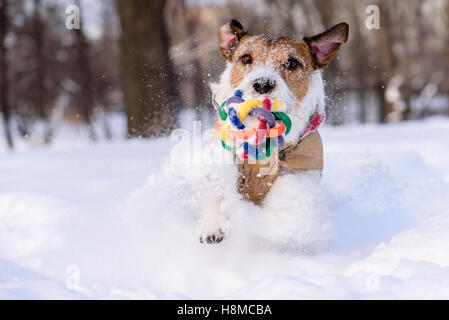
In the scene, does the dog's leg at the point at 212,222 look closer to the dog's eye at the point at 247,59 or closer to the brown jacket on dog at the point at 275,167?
the brown jacket on dog at the point at 275,167

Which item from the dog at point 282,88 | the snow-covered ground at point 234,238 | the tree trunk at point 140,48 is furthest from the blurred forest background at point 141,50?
the dog at point 282,88

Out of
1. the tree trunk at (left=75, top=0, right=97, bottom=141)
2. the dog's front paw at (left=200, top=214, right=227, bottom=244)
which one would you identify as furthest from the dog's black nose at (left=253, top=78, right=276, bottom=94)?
the tree trunk at (left=75, top=0, right=97, bottom=141)

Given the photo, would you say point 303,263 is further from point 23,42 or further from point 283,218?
point 23,42

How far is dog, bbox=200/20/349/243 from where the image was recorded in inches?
109

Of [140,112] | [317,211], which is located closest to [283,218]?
[317,211]

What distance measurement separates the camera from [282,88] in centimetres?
276

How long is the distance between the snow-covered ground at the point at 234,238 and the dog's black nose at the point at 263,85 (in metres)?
0.68

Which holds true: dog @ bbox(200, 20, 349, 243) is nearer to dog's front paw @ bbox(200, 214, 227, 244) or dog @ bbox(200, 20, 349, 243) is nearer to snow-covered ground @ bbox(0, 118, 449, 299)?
dog's front paw @ bbox(200, 214, 227, 244)

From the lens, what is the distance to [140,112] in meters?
8.09

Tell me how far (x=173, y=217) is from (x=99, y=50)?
17396 mm

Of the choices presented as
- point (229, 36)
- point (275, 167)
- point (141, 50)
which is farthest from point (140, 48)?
point (275, 167)

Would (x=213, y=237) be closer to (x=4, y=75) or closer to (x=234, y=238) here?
(x=234, y=238)

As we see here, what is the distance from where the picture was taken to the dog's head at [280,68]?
8.97 ft

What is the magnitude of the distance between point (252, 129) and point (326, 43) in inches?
37.9
